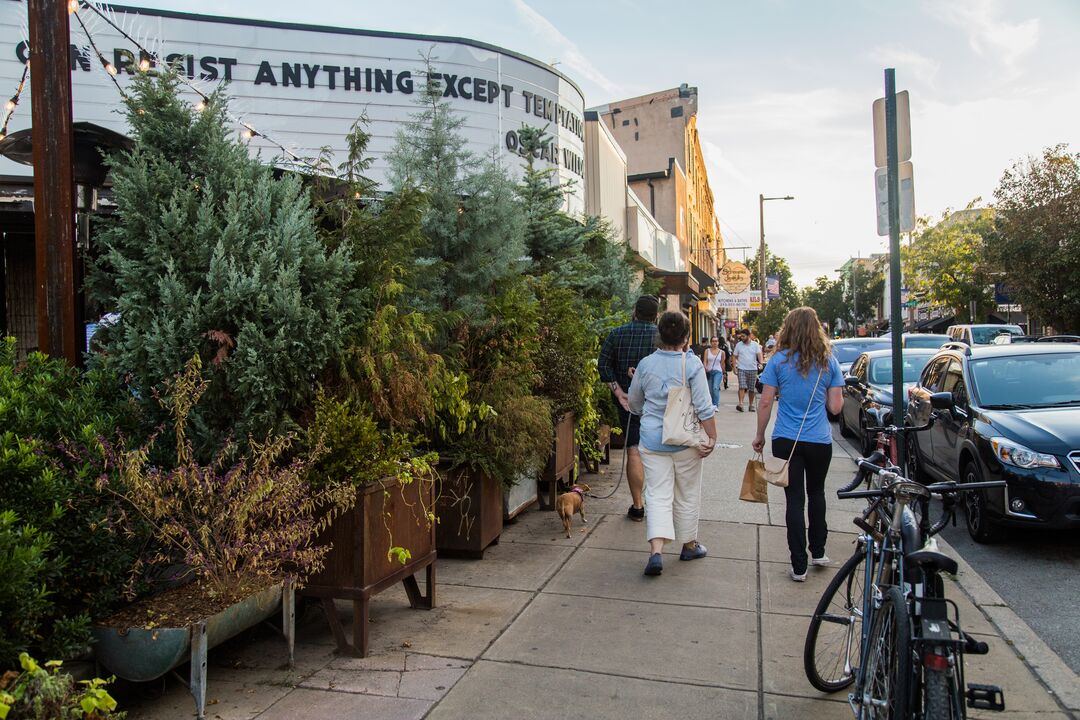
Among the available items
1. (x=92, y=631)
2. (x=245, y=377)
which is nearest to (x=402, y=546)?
(x=245, y=377)

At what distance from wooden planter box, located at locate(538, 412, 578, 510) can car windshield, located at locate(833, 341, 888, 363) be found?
11590mm

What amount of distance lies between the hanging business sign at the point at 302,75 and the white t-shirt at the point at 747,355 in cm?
778

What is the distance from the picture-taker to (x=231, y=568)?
143 inches

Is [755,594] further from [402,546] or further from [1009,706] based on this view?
[402,546]

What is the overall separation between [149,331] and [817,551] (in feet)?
Result: 14.5

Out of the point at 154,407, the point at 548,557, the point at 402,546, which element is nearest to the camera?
the point at 154,407

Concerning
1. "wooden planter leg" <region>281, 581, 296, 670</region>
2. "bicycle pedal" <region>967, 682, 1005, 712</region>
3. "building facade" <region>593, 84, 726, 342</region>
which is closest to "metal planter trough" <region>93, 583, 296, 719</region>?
"wooden planter leg" <region>281, 581, 296, 670</region>

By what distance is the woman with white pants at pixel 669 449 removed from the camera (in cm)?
562

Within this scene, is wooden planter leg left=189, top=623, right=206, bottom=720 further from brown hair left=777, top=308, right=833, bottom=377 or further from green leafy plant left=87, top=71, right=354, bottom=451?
brown hair left=777, top=308, right=833, bottom=377

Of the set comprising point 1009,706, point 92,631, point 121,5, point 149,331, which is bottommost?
point 1009,706

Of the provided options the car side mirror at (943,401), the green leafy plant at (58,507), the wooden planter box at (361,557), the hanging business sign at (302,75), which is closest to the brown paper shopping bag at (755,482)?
the car side mirror at (943,401)

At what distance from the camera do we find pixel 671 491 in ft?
18.7

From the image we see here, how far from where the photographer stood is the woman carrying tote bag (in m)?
5.46

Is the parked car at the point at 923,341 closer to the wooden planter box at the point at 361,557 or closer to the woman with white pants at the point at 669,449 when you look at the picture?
the woman with white pants at the point at 669,449
